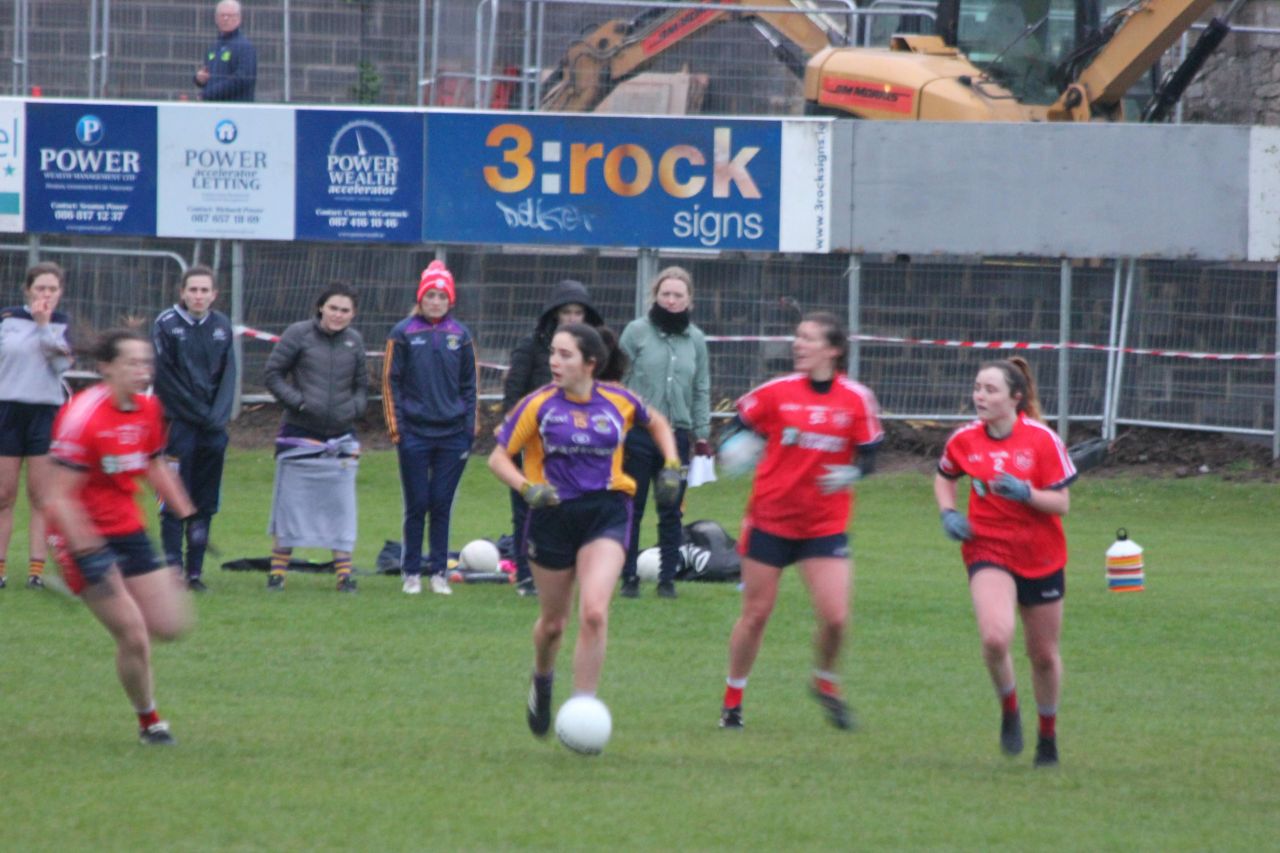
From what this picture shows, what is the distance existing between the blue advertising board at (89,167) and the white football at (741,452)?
42.3 ft

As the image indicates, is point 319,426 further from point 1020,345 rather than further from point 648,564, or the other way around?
point 1020,345

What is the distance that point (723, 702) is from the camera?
27.4ft

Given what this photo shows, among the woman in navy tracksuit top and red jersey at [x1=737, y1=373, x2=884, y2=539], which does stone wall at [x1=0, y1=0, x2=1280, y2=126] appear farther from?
red jersey at [x1=737, y1=373, x2=884, y2=539]

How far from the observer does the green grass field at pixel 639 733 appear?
6105 mm

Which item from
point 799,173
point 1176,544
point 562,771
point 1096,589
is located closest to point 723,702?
point 562,771

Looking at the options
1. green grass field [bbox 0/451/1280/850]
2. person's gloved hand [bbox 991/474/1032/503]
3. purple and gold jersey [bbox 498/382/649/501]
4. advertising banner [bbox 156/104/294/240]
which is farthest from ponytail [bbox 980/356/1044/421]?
advertising banner [bbox 156/104/294/240]

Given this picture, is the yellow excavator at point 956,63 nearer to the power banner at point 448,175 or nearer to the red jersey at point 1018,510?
the power banner at point 448,175

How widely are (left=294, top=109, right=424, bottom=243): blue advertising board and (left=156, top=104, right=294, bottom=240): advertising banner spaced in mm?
214

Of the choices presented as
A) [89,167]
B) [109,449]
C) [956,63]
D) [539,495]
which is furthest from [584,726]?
[956,63]

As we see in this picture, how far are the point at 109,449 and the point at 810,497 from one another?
2.97 meters

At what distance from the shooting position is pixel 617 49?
71.7 feet

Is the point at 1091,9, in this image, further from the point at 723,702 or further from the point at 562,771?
the point at 562,771

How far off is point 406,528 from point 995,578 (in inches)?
213

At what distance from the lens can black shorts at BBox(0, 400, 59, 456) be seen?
11.0 meters
